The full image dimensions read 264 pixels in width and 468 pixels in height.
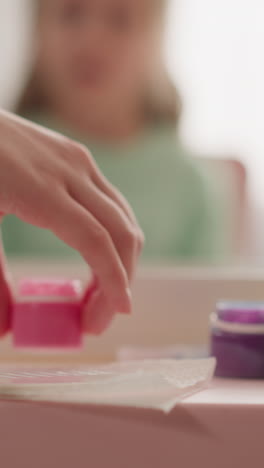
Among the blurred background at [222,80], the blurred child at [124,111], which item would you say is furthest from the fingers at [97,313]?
the blurred background at [222,80]

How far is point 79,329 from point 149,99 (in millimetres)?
1275

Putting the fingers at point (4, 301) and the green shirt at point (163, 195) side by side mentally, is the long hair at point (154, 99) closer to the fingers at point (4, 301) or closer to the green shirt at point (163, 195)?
the green shirt at point (163, 195)

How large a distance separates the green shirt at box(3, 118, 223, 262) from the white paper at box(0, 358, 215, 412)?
1191 millimetres

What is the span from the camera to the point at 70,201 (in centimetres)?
37

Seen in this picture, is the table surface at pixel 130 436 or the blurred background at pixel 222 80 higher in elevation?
the table surface at pixel 130 436

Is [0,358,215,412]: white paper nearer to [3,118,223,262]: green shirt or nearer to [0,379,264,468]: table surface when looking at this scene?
[0,379,264,468]: table surface

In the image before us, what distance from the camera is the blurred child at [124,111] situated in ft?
4.99

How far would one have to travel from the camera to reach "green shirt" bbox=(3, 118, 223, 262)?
63.9 inches

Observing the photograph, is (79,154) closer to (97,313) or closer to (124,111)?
(97,313)

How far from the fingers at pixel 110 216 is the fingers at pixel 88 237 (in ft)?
0.04

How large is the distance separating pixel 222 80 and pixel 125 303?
1.79 m

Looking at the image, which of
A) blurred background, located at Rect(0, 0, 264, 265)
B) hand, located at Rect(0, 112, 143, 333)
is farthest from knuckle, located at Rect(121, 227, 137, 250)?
blurred background, located at Rect(0, 0, 264, 265)

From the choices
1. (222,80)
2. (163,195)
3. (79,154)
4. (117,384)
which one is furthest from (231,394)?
(222,80)

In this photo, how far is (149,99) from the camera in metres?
1.65
